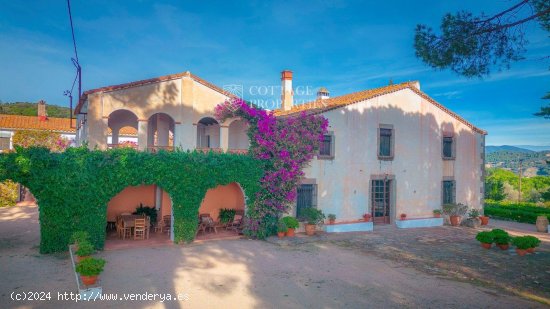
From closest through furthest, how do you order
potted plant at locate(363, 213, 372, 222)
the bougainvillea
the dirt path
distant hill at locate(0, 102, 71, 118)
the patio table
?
the dirt path
the patio table
the bougainvillea
potted plant at locate(363, 213, 372, 222)
distant hill at locate(0, 102, 71, 118)

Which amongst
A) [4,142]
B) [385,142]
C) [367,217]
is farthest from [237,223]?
[4,142]

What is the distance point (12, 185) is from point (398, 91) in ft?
86.7

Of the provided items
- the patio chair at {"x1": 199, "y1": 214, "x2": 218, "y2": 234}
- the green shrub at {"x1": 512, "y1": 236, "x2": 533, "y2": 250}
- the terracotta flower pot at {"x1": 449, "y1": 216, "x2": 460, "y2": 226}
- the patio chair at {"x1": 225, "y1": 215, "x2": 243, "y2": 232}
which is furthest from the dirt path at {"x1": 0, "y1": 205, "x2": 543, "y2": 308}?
the terracotta flower pot at {"x1": 449, "y1": 216, "x2": 460, "y2": 226}

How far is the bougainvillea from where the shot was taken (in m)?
15.3

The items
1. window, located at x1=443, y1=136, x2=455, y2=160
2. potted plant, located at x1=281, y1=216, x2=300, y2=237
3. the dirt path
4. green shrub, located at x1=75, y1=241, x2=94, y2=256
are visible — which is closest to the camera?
the dirt path

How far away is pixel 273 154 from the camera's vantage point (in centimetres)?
1566

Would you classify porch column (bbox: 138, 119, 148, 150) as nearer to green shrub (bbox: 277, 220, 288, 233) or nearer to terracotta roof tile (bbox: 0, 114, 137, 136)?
green shrub (bbox: 277, 220, 288, 233)

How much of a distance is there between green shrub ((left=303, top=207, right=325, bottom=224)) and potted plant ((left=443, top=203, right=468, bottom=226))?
851 centimetres

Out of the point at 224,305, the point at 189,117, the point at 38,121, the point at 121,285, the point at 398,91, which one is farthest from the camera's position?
the point at 38,121

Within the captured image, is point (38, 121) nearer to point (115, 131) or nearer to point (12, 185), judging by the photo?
point (12, 185)

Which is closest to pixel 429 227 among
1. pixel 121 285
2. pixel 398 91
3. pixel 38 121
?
pixel 398 91

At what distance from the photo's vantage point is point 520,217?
23.6 m

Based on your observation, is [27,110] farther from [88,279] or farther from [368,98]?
[88,279]

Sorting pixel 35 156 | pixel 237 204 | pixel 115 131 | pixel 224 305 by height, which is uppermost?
pixel 115 131
